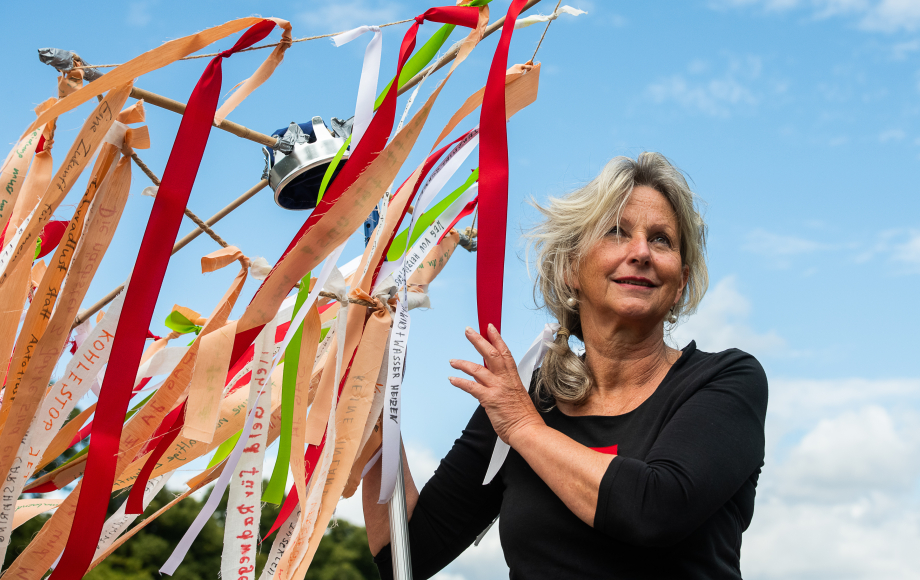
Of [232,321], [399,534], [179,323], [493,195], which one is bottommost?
[399,534]

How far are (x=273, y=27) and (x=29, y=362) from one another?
74 cm

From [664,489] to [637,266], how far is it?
55cm

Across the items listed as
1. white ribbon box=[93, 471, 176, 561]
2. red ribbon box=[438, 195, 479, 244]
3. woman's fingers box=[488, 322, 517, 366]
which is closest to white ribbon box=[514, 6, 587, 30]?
red ribbon box=[438, 195, 479, 244]

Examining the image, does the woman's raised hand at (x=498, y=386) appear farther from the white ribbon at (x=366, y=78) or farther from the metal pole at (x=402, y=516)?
the white ribbon at (x=366, y=78)

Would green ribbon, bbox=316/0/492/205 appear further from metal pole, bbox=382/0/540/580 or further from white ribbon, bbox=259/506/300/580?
white ribbon, bbox=259/506/300/580

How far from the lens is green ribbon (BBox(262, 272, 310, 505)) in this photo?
56.1 inches

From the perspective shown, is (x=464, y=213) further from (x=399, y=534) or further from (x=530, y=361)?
(x=399, y=534)

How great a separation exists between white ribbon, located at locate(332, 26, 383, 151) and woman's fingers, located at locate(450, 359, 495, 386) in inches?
18.0

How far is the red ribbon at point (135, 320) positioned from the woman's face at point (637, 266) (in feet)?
2.97

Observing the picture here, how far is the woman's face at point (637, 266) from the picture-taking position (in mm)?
1707

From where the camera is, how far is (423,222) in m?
1.63

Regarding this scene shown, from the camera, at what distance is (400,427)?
1455 millimetres

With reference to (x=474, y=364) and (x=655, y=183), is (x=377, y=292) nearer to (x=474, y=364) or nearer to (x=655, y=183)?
(x=474, y=364)

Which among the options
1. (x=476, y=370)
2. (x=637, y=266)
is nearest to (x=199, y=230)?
(x=476, y=370)
